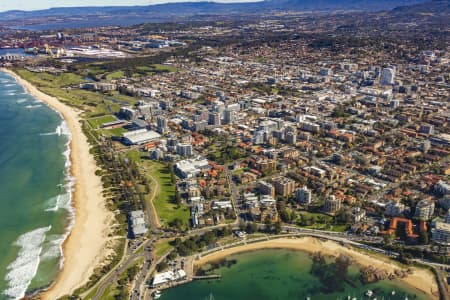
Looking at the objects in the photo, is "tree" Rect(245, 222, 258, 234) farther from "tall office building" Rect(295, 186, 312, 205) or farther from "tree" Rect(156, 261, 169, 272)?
"tree" Rect(156, 261, 169, 272)

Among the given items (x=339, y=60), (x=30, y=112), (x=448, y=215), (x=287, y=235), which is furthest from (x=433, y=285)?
(x=339, y=60)

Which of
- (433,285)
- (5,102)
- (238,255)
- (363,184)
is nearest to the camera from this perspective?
(433,285)

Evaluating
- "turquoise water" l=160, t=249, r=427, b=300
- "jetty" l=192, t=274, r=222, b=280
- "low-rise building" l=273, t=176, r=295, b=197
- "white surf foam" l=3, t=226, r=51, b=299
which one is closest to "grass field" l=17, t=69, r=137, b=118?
"white surf foam" l=3, t=226, r=51, b=299

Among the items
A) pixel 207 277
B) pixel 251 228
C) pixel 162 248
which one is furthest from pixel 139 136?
pixel 207 277

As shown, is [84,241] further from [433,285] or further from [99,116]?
[99,116]

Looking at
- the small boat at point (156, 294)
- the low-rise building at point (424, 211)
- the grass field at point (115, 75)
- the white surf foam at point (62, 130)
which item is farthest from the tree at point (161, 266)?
the grass field at point (115, 75)

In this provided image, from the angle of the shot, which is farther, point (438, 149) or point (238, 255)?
point (438, 149)

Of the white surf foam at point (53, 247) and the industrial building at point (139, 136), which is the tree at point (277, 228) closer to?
the white surf foam at point (53, 247)

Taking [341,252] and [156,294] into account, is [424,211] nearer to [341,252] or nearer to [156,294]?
[341,252]
